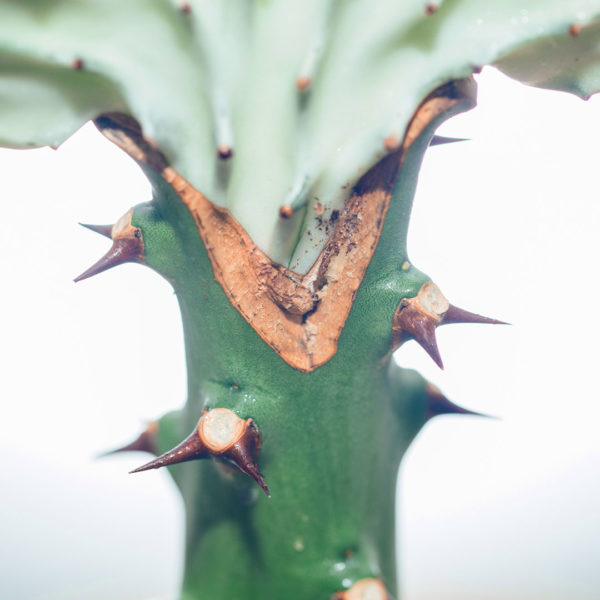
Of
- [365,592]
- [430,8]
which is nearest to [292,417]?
[365,592]

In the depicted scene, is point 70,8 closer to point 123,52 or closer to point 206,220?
point 123,52

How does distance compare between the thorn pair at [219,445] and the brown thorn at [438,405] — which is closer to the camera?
the thorn pair at [219,445]

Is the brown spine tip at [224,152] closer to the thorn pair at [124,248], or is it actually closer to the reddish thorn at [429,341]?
the thorn pair at [124,248]

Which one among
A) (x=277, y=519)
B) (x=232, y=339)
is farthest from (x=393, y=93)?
(x=277, y=519)

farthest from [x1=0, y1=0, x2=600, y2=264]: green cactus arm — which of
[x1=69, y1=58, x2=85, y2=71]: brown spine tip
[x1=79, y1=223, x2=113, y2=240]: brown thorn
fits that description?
[x1=79, y1=223, x2=113, y2=240]: brown thorn

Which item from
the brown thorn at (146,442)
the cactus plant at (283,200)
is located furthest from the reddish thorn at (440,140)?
the brown thorn at (146,442)

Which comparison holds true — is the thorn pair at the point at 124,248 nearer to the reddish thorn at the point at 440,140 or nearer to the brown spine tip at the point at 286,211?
the brown spine tip at the point at 286,211

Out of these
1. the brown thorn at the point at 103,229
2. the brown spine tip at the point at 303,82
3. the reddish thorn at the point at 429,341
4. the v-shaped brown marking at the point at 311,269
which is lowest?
the reddish thorn at the point at 429,341

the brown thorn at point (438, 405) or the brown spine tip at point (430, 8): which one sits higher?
the brown spine tip at point (430, 8)
